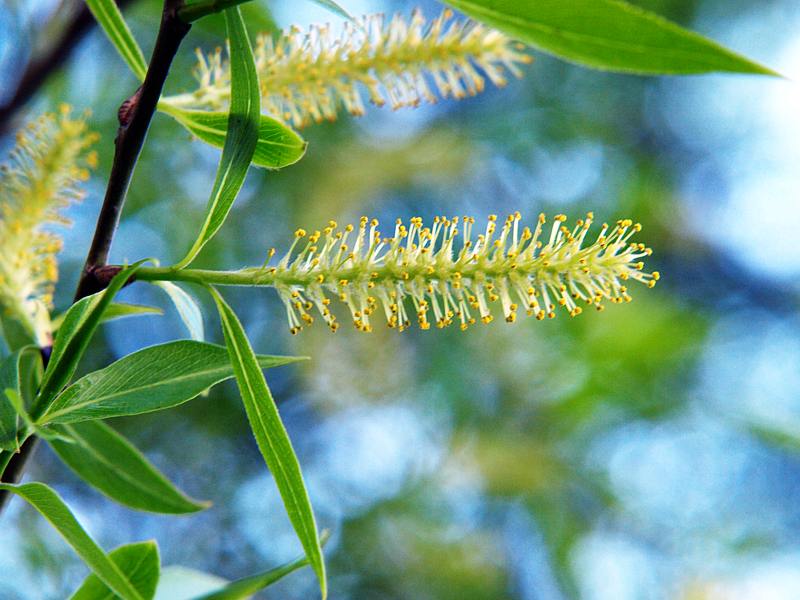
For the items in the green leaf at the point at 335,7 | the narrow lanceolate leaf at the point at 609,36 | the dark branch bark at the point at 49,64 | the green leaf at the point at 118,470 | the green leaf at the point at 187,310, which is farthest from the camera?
the dark branch bark at the point at 49,64

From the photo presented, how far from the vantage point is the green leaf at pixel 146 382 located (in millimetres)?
726

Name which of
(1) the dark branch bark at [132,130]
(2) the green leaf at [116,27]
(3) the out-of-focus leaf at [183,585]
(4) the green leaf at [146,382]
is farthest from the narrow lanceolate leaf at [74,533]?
(2) the green leaf at [116,27]

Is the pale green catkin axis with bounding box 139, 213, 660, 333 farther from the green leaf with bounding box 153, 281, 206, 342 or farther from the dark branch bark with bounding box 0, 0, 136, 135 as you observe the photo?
the dark branch bark with bounding box 0, 0, 136, 135

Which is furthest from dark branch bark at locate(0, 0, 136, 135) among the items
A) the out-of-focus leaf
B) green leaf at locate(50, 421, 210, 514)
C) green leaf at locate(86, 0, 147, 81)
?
the out-of-focus leaf

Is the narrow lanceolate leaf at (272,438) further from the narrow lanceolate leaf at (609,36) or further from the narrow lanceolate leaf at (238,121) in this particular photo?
the narrow lanceolate leaf at (609,36)

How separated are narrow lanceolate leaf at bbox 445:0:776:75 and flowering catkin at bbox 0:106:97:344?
56 cm

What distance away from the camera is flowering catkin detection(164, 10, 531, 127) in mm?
1006

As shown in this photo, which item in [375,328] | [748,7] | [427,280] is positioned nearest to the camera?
[427,280]

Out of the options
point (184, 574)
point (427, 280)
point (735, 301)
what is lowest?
point (735, 301)

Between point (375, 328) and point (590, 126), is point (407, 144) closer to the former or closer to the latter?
point (375, 328)

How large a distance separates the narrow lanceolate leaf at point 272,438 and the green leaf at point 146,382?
3cm

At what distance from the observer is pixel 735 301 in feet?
13.3

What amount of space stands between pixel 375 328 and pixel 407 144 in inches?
31.8

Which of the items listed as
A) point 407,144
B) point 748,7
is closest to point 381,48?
point 407,144
